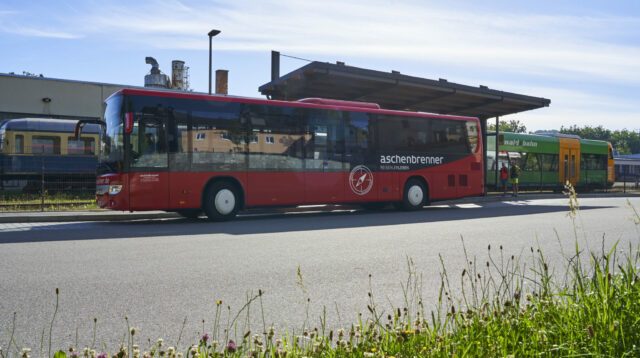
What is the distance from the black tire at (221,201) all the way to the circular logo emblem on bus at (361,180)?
12.2ft

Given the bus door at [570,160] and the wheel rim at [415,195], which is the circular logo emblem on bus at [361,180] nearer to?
the wheel rim at [415,195]

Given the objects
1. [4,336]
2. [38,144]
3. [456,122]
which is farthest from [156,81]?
[4,336]

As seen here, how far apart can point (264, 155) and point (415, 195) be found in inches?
224

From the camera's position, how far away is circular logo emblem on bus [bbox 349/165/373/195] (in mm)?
16172

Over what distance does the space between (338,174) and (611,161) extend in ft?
97.2

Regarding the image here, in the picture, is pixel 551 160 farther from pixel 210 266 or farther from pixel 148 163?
pixel 210 266

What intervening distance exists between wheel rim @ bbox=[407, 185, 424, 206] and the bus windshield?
891 cm

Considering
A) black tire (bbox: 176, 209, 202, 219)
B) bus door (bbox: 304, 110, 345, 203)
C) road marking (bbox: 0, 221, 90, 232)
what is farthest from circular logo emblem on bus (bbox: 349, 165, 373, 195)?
road marking (bbox: 0, 221, 90, 232)

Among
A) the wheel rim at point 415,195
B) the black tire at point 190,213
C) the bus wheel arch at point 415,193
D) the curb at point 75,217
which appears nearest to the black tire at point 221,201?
the black tire at point 190,213

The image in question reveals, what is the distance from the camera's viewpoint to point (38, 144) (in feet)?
82.0

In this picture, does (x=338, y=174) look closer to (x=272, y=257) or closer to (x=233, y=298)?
(x=272, y=257)

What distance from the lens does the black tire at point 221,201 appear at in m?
13.6

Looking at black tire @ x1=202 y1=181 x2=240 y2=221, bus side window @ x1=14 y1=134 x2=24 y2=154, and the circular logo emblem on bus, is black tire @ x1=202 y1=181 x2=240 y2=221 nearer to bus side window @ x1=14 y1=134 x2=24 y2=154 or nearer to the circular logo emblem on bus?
the circular logo emblem on bus

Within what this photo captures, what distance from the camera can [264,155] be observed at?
47.2 feet
